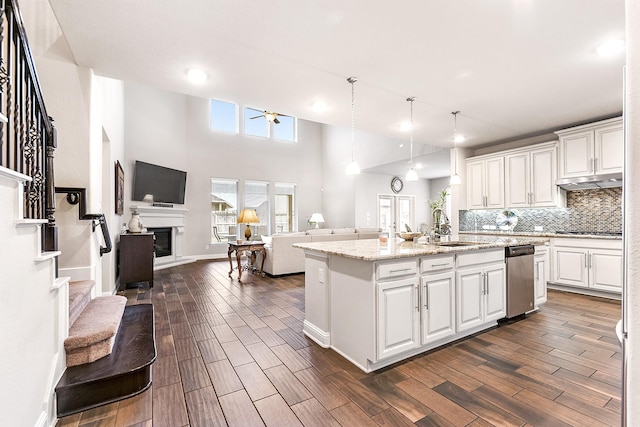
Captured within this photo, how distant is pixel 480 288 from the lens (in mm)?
2957

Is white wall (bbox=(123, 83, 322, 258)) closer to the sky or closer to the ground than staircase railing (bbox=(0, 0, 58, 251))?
closer to the sky

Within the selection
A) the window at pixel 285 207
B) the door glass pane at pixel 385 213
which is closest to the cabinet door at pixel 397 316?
the door glass pane at pixel 385 213

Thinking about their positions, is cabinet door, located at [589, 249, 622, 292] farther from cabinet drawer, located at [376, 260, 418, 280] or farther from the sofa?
the sofa

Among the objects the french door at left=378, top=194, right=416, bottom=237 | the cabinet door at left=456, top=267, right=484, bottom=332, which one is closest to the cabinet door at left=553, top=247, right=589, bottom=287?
the cabinet door at left=456, top=267, right=484, bottom=332

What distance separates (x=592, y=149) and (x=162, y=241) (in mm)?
8323

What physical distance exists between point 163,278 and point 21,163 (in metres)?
4.56

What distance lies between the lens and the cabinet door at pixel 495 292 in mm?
3023

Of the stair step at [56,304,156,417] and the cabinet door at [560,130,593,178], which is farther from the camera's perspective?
the cabinet door at [560,130,593,178]

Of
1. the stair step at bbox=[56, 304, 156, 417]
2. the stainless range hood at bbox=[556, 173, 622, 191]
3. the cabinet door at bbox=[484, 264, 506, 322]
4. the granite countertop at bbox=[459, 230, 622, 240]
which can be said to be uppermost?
the stainless range hood at bbox=[556, 173, 622, 191]

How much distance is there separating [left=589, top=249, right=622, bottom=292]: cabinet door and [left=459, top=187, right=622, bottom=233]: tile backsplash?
1.83 ft

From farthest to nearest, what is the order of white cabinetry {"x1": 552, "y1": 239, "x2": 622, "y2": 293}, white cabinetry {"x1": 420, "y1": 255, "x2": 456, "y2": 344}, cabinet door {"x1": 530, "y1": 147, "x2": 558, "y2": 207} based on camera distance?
cabinet door {"x1": 530, "y1": 147, "x2": 558, "y2": 207}, white cabinetry {"x1": 552, "y1": 239, "x2": 622, "y2": 293}, white cabinetry {"x1": 420, "y1": 255, "x2": 456, "y2": 344}

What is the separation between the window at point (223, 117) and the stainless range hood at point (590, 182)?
787cm

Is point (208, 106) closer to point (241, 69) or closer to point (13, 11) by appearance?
point (241, 69)

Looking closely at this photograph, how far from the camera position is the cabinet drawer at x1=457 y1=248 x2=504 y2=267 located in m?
2.80
